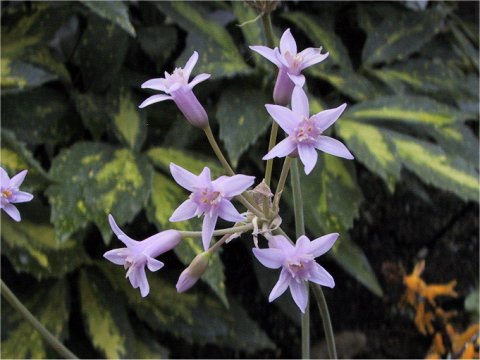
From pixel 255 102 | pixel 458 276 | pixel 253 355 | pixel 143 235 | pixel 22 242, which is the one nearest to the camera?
pixel 22 242

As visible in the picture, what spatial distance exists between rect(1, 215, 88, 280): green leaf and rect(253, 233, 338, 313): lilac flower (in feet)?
2.61

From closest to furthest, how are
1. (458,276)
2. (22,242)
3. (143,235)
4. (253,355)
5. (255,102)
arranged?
(22,242), (255,102), (143,235), (253,355), (458,276)

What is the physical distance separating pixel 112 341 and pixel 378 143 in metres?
0.67

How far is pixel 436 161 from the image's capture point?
4.53 feet

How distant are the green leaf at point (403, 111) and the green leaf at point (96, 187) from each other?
470 mm

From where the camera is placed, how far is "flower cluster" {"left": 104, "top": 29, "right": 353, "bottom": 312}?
0.59 meters

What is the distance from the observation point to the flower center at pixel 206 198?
590 millimetres

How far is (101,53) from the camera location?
1.53m

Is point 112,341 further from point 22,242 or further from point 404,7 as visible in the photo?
point 404,7

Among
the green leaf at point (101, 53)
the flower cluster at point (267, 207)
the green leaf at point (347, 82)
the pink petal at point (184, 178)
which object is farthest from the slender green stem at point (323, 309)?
the green leaf at point (101, 53)

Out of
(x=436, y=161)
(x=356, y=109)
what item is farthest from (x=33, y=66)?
(x=436, y=161)

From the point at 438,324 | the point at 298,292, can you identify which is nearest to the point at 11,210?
the point at 298,292

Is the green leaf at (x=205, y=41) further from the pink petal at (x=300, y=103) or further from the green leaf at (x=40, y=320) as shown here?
the pink petal at (x=300, y=103)

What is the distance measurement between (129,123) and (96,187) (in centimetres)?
23
